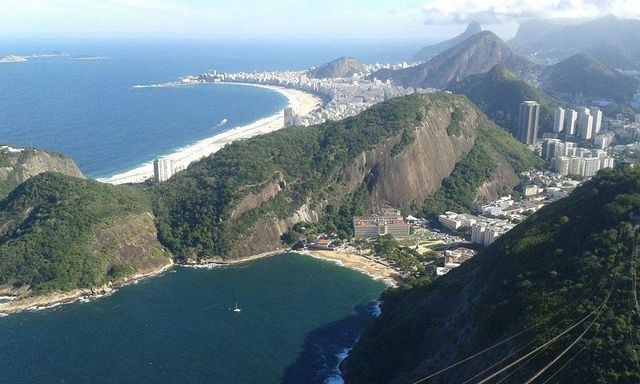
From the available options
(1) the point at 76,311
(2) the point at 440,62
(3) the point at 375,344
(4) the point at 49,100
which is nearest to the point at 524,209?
(3) the point at 375,344

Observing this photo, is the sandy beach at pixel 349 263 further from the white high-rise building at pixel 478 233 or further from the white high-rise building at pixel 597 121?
the white high-rise building at pixel 597 121

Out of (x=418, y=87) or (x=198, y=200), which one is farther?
(x=418, y=87)

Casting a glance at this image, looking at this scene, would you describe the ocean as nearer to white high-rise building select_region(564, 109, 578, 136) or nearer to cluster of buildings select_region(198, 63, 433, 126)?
cluster of buildings select_region(198, 63, 433, 126)

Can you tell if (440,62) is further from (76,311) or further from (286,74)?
(76,311)

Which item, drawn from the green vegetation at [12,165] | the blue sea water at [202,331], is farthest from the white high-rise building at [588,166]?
the green vegetation at [12,165]

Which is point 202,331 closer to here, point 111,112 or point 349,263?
point 349,263
